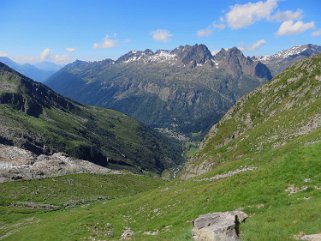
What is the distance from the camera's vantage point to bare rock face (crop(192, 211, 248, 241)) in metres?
23.3

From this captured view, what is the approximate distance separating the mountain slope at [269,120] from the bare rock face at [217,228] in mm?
38082

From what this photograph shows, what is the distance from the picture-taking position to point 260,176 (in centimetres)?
3981

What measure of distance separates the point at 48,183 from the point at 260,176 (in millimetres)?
131440

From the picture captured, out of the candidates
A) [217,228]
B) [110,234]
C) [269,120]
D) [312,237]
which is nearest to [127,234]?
[110,234]

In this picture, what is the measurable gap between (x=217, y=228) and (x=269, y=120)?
80545 mm

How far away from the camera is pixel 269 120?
100 meters

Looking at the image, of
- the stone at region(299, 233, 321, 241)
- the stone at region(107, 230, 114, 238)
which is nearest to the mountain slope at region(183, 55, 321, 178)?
the stone at region(107, 230, 114, 238)

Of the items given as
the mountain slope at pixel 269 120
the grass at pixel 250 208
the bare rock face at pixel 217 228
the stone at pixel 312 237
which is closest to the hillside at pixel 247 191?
the grass at pixel 250 208

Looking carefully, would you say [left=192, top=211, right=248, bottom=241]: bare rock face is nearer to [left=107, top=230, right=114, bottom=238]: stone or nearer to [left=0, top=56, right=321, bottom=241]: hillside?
[left=0, top=56, right=321, bottom=241]: hillside

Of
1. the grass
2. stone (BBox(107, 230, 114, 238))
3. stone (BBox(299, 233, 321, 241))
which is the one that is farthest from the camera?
stone (BBox(107, 230, 114, 238))

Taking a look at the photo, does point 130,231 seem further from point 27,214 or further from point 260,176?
point 27,214

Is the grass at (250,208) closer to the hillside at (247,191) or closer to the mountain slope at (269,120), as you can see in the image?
the hillside at (247,191)

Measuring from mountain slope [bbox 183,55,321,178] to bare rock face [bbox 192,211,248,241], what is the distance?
38.1m

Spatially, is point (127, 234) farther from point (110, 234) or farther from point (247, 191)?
point (247, 191)
